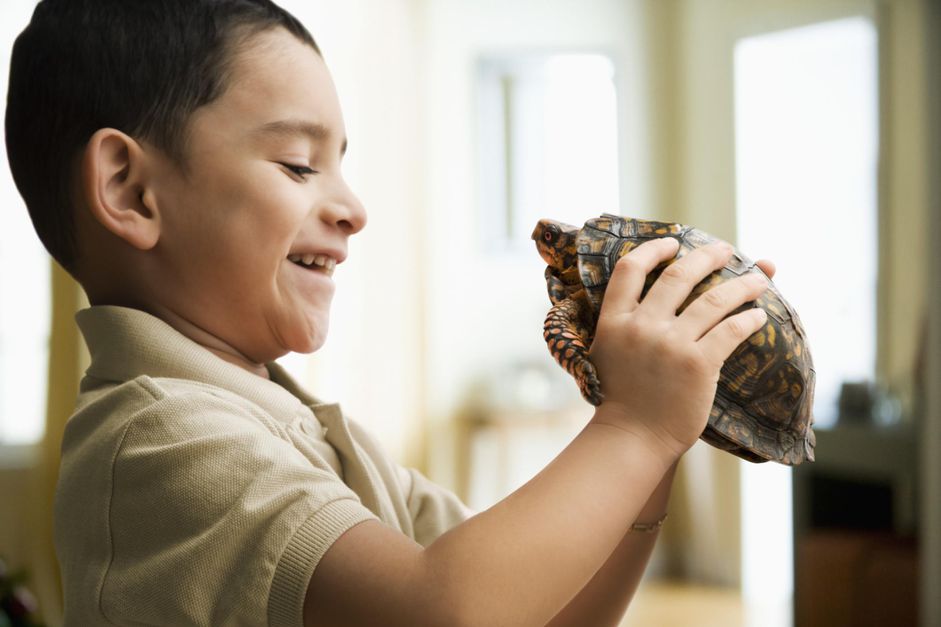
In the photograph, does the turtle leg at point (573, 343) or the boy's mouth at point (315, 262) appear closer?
the turtle leg at point (573, 343)

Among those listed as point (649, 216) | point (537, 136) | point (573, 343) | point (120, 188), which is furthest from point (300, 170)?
point (649, 216)

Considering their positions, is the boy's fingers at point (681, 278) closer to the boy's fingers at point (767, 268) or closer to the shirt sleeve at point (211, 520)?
the boy's fingers at point (767, 268)

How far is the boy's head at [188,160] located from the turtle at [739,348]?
0.62ft

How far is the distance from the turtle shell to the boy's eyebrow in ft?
0.75

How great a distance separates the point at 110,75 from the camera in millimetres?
669

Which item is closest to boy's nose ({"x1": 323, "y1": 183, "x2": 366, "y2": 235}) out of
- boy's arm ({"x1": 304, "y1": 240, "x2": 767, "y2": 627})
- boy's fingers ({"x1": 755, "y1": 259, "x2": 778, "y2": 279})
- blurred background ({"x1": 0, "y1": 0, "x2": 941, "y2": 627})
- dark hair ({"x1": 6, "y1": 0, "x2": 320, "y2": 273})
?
dark hair ({"x1": 6, "y1": 0, "x2": 320, "y2": 273})

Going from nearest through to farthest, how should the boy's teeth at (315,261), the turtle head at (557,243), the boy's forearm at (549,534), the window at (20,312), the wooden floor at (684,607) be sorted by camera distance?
the boy's forearm at (549,534) → the boy's teeth at (315,261) → the turtle head at (557,243) → the window at (20,312) → the wooden floor at (684,607)

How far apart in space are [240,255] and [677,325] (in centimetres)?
32

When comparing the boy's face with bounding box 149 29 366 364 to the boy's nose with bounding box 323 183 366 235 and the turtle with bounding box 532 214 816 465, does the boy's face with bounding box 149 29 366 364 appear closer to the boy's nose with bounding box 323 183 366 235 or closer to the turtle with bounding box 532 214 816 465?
the boy's nose with bounding box 323 183 366 235

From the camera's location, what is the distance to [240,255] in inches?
25.8

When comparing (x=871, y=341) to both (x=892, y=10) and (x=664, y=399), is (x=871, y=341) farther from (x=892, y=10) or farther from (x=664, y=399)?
(x=664, y=399)

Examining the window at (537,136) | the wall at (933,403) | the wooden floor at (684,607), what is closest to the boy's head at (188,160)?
the wall at (933,403)

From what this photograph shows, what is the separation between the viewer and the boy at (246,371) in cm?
50

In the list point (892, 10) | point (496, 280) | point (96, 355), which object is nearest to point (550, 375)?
point (496, 280)
